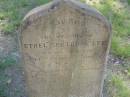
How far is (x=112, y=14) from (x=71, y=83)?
2137mm

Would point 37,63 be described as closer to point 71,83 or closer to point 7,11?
point 71,83

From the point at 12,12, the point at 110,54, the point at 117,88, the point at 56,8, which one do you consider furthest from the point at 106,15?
the point at 56,8

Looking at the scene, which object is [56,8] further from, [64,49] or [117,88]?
[117,88]

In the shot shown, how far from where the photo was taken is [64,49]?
3148mm

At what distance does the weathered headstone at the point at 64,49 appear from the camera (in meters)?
2.93

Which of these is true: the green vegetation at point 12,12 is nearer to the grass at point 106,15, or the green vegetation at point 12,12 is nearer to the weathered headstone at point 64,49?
the grass at point 106,15

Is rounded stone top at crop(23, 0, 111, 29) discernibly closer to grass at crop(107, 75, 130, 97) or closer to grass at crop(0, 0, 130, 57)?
grass at crop(107, 75, 130, 97)

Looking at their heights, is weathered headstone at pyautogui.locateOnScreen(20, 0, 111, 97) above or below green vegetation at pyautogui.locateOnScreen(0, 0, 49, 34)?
below

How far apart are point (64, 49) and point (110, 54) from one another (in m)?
1.47

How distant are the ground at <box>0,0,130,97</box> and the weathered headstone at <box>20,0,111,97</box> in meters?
0.47

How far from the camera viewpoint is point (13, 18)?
5.11 metres

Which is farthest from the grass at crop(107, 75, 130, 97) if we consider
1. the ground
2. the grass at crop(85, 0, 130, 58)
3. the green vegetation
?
the green vegetation

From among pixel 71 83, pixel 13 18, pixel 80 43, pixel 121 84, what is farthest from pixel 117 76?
pixel 13 18

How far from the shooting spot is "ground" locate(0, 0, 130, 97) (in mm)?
3941
